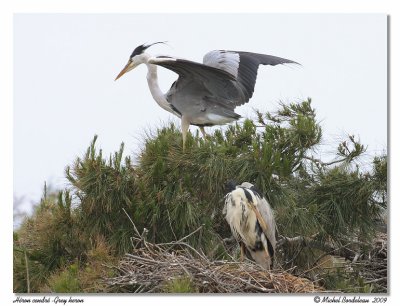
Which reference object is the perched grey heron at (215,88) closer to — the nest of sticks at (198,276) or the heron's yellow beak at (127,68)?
the heron's yellow beak at (127,68)

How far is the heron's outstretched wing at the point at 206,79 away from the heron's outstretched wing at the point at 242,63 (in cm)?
5

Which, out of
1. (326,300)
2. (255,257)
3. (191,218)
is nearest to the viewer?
(326,300)

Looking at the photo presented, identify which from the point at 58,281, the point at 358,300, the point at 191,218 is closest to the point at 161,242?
the point at 191,218

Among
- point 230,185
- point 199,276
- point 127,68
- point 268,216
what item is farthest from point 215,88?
point 199,276

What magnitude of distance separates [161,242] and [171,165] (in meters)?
0.48

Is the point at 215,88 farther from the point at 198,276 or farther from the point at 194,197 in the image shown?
the point at 198,276

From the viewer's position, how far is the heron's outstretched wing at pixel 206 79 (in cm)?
673

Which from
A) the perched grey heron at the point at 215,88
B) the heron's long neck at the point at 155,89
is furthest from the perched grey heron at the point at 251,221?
the heron's long neck at the point at 155,89

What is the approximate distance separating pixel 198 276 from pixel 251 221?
3.08 feet

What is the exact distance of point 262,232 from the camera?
669cm

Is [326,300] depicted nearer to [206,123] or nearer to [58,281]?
[58,281]

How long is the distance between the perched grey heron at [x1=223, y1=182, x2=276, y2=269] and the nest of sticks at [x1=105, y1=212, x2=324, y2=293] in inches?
20.8

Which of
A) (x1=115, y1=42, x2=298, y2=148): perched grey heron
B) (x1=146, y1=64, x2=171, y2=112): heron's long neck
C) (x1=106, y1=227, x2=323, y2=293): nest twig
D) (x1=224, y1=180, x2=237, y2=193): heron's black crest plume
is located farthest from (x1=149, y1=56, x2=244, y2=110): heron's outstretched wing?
(x1=106, y1=227, x2=323, y2=293): nest twig

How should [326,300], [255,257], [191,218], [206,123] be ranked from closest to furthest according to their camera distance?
[326,300] → [191,218] → [255,257] → [206,123]
